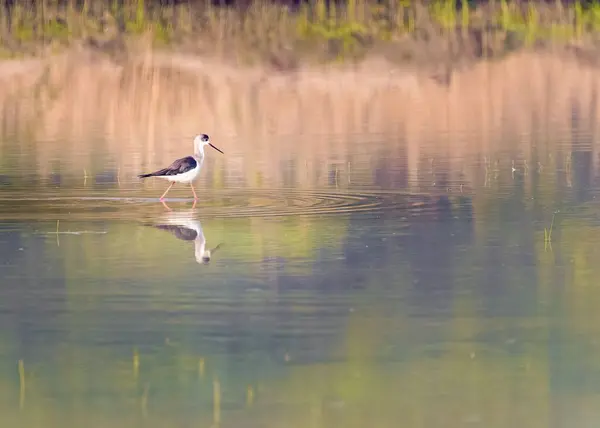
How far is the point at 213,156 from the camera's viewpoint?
1833 cm

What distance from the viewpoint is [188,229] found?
41.4 ft

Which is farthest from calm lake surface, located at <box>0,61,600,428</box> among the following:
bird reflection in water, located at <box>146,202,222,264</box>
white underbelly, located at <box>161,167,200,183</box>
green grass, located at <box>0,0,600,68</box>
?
green grass, located at <box>0,0,600,68</box>

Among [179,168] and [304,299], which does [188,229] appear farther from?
[304,299]

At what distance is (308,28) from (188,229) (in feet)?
65.7

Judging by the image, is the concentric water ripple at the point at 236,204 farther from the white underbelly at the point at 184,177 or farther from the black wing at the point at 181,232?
the black wing at the point at 181,232

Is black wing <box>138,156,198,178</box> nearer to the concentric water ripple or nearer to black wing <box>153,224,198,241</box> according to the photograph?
the concentric water ripple

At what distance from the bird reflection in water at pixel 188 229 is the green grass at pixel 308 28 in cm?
1384

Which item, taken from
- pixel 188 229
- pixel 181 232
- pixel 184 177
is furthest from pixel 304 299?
pixel 184 177

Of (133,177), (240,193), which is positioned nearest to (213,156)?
(133,177)

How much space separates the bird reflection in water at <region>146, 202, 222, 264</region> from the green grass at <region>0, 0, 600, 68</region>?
13.8 metres

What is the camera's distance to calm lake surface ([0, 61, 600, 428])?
7406mm

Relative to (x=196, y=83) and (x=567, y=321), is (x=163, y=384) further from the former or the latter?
→ (x=196, y=83)

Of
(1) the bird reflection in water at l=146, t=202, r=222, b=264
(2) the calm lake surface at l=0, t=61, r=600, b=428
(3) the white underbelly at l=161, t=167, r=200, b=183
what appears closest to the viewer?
(2) the calm lake surface at l=0, t=61, r=600, b=428

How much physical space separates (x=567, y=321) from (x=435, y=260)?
208 cm
